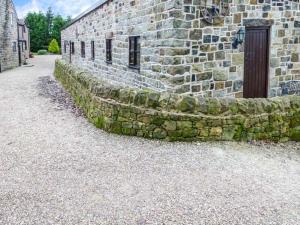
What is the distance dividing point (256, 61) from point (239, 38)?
1081 mm

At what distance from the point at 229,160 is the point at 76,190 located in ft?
9.00

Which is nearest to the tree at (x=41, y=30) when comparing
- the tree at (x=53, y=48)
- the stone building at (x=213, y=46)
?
the tree at (x=53, y=48)

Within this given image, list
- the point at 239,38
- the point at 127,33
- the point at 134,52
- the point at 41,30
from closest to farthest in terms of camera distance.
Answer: the point at 239,38
the point at 134,52
the point at 127,33
the point at 41,30

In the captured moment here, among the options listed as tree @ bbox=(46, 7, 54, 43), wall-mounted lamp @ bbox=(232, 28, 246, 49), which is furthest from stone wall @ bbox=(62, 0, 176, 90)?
tree @ bbox=(46, 7, 54, 43)

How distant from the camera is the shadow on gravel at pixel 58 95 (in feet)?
33.3

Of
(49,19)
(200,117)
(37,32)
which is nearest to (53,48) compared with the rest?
(37,32)

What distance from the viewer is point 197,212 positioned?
4.12m

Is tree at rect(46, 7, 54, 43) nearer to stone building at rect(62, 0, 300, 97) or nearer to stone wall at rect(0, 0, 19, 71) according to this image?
stone wall at rect(0, 0, 19, 71)

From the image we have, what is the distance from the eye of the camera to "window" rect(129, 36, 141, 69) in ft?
34.9

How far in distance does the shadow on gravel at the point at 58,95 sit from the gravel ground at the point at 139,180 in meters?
2.32

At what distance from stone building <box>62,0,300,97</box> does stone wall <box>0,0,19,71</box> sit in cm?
1525

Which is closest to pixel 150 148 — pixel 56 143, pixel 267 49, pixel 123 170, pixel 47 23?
pixel 123 170

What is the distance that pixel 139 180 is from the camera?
16.5 feet

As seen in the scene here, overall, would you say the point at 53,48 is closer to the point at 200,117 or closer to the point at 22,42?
the point at 22,42
